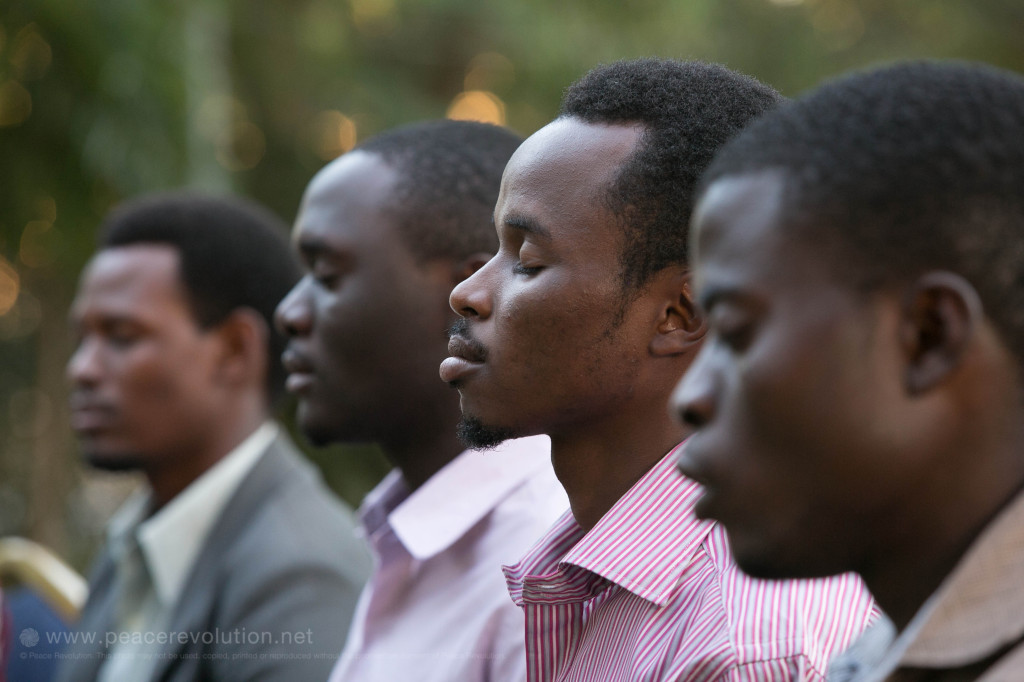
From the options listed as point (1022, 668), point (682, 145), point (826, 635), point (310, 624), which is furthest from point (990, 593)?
point (310, 624)

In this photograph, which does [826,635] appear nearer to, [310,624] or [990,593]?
[990,593]

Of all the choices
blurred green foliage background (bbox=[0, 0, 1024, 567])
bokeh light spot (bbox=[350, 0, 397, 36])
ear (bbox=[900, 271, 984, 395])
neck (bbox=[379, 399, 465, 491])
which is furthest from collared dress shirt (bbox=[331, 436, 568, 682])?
bokeh light spot (bbox=[350, 0, 397, 36])

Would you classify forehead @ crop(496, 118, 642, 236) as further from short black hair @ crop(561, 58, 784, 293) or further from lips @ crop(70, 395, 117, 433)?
lips @ crop(70, 395, 117, 433)

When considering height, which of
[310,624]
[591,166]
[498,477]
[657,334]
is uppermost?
[591,166]

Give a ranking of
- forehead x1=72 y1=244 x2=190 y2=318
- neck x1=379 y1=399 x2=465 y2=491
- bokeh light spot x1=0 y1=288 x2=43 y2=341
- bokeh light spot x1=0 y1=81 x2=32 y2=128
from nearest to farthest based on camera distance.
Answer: neck x1=379 y1=399 x2=465 y2=491, forehead x1=72 y1=244 x2=190 y2=318, bokeh light spot x1=0 y1=81 x2=32 y2=128, bokeh light spot x1=0 y1=288 x2=43 y2=341

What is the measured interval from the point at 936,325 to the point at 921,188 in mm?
153

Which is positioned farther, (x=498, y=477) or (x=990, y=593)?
(x=498, y=477)

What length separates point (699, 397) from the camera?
128cm

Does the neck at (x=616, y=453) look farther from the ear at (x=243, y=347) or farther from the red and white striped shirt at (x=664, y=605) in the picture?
the ear at (x=243, y=347)

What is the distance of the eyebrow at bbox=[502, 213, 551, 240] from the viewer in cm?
184

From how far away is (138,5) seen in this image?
17.9 feet

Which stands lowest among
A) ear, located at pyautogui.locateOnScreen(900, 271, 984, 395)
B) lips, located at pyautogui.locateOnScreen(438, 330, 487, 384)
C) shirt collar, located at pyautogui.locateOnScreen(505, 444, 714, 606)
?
shirt collar, located at pyautogui.locateOnScreen(505, 444, 714, 606)

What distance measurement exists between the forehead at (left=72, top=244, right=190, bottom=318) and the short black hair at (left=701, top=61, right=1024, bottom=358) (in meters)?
3.12

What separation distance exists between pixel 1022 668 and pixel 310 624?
2.17m
